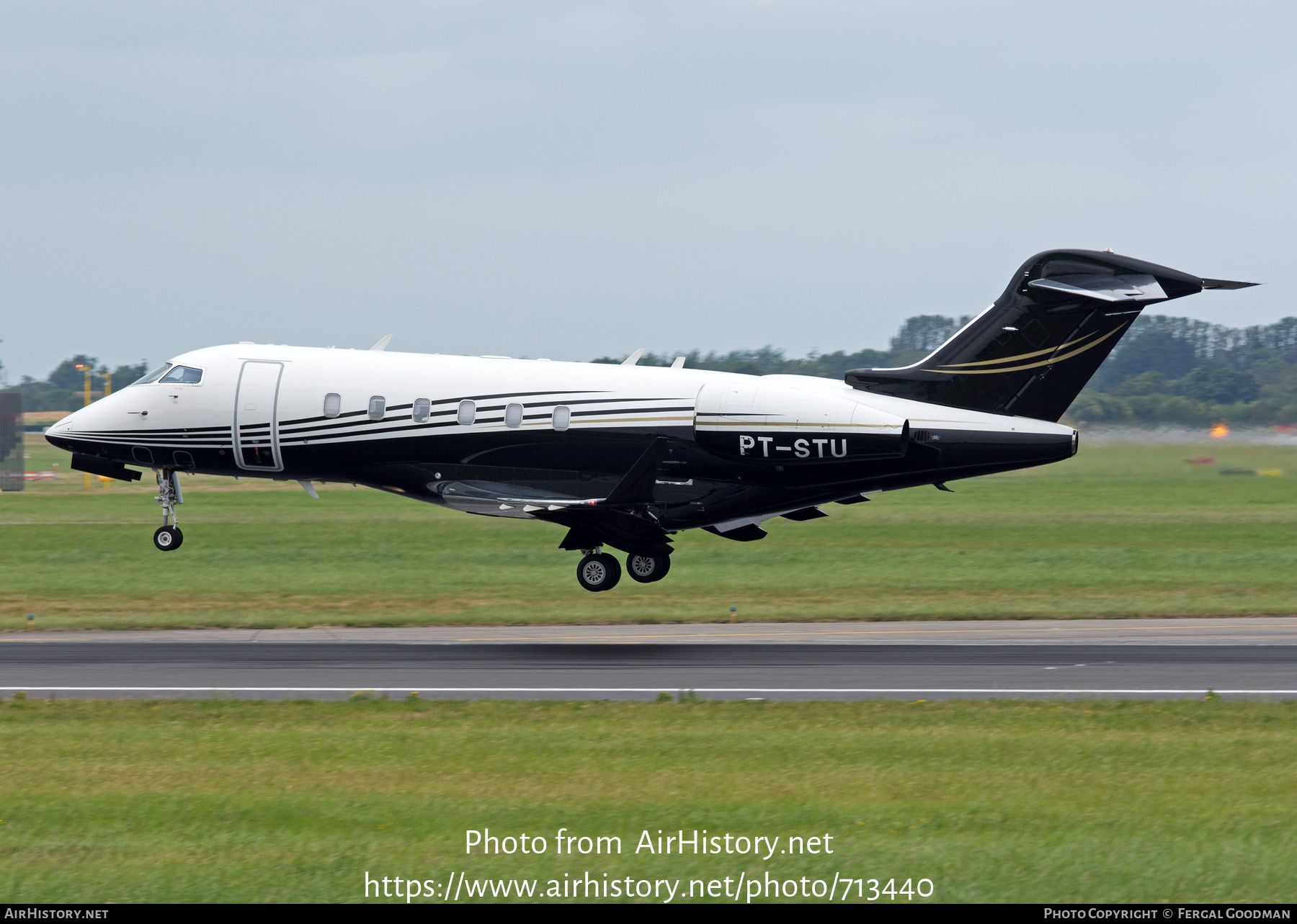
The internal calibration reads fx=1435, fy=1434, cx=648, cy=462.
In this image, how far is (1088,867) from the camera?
1132cm

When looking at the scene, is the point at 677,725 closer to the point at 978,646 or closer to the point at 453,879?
the point at 453,879

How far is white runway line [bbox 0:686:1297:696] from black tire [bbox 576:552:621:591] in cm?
832

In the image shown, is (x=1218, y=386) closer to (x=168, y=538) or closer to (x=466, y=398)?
(x=466, y=398)

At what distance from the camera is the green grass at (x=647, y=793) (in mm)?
11242

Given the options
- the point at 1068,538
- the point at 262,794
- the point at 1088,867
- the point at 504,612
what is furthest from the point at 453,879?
the point at 1068,538

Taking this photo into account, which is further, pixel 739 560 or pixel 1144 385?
pixel 1144 385

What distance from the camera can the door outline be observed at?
29.4 meters

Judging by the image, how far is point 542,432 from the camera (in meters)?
28.2

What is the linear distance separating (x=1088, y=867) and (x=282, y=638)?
19.0 metres

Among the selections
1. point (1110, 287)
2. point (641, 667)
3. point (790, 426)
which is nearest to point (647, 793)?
point (641, 667)

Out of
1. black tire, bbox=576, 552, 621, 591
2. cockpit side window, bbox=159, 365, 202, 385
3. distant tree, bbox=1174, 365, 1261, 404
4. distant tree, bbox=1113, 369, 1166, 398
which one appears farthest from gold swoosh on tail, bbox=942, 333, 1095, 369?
distant tree, bbox=1113, 369, 1166, 398

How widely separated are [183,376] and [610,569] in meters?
9.89

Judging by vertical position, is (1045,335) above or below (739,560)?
above

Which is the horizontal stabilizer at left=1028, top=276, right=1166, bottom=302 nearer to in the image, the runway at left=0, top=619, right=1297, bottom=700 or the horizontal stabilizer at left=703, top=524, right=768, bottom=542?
the runway at left=0, top=619, right=1297, bottom=700
